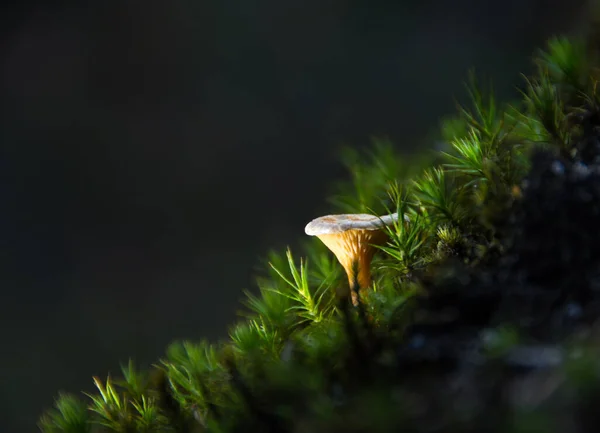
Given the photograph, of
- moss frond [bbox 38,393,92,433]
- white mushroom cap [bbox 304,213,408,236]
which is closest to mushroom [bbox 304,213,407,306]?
white mushroom cap [bbox 304,213,408,236]

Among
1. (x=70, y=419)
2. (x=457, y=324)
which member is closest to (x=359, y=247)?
(x=457, y=324)

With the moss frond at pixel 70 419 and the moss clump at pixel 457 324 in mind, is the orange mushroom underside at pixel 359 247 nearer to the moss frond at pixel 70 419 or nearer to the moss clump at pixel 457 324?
the moss clump at pixel 457 324

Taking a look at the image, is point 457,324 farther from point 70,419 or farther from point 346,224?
point 70,419

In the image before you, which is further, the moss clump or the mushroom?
the mushroom

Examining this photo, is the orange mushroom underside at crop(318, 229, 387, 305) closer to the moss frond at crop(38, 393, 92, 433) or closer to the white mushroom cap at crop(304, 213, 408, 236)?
the white mushroom cap at crop(304, 213, 408, 236)

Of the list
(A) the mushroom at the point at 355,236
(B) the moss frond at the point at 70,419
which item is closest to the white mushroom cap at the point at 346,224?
(A) the mushroom at the point at 355,236

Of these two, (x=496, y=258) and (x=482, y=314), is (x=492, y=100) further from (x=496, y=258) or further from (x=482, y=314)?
(x=482, y=314)

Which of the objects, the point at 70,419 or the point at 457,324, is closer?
the point at 457,324
